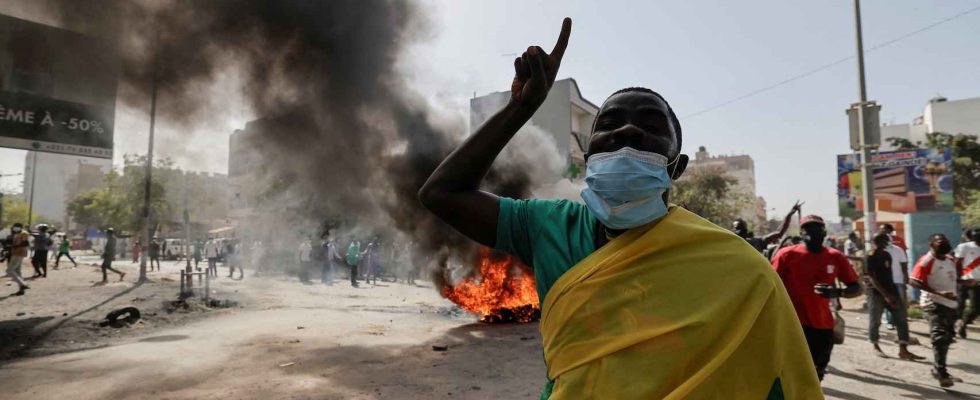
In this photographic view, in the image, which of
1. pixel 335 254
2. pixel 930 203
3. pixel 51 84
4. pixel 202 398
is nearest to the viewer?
pixel 202 398

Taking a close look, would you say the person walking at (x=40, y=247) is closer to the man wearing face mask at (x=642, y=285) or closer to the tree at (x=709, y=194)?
the man wearing face mask at (x=642, y=285)

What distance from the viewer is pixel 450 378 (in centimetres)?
506

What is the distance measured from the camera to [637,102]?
1.20m

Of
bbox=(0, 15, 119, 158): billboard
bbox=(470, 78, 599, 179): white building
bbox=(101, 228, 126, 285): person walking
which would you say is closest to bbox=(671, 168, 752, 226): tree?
bbox=(470, 78, 599, 179): white building

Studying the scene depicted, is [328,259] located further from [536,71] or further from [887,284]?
[536,71]

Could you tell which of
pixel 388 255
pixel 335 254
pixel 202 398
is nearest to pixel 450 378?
pixel 202 398

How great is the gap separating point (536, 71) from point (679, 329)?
645 mm

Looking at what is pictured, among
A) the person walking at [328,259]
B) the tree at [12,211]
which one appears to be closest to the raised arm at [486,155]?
the person walking at [328,259]

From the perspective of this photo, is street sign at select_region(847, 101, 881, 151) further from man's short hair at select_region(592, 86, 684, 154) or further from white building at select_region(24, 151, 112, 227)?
white building at select_region(24, 151, 112, 227)

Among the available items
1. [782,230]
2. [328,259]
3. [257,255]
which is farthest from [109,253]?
[782,230]

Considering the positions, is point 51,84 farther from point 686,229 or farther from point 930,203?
point 930,203

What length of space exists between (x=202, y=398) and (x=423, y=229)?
23.2 feet

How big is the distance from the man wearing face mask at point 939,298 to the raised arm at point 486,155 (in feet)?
19.5

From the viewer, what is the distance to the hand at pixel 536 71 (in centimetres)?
120
